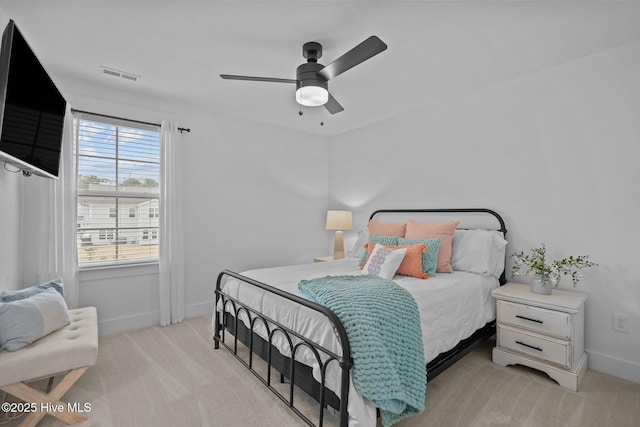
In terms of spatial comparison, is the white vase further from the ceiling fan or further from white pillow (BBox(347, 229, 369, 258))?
the ceiling fan

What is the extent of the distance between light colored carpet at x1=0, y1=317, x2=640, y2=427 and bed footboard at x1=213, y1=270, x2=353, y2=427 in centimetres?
18

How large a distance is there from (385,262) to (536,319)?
3.89 feet

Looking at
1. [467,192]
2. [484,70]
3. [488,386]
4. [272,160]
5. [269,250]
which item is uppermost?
[484,70]

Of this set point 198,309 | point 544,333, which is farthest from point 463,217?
point 198,309

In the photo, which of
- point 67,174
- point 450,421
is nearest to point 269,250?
point 67,174

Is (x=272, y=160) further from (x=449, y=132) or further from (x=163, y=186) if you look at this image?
(x=449, y=132)

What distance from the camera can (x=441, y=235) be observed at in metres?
3.01

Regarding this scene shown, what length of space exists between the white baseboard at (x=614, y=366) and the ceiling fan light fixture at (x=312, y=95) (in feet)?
9.64

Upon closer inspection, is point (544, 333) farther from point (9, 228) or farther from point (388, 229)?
point (9, 228)

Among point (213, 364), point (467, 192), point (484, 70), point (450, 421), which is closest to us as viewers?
point (450, 421)

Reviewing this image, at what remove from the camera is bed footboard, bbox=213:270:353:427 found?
4.90 ft

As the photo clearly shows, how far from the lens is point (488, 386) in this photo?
2.24 m

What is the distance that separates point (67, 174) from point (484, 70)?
393 cm

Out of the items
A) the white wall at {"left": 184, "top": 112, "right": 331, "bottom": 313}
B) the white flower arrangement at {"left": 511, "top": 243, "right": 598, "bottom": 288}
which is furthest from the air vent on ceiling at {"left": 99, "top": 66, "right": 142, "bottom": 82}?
the white flower arrangement at {"left": 511, "top": 243, "right": 598, "bottom": 288}
